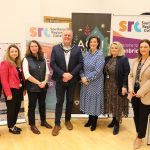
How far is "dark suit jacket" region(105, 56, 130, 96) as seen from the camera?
376cm

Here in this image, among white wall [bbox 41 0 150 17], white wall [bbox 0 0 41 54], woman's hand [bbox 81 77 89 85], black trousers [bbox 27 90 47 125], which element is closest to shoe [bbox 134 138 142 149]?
woman's hand [bbox 81 77 89 85]

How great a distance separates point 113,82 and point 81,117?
3.93 ft

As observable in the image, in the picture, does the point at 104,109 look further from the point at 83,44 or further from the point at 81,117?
the point at 83,44

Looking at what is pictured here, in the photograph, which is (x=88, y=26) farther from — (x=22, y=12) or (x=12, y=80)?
(x=22, y=12)

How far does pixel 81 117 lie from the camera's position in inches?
188

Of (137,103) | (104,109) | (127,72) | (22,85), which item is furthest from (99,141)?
(22,85)

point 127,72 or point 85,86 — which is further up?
point 127,72

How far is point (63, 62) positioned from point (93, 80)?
535mm

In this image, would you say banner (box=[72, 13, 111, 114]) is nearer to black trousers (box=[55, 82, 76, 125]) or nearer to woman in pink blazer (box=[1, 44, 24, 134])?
black trousers (box=[55, 82, 76, 125])

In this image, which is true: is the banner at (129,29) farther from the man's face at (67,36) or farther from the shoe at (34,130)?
the shoe at (34,130)

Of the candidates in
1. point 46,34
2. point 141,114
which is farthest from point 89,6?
point 141,114

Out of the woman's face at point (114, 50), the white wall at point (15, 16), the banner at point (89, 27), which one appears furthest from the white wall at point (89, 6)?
the woman's face at point (114, 50)

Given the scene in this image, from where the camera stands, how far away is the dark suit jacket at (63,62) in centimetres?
386

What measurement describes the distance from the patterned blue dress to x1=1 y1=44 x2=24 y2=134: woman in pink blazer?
3.15 ft
